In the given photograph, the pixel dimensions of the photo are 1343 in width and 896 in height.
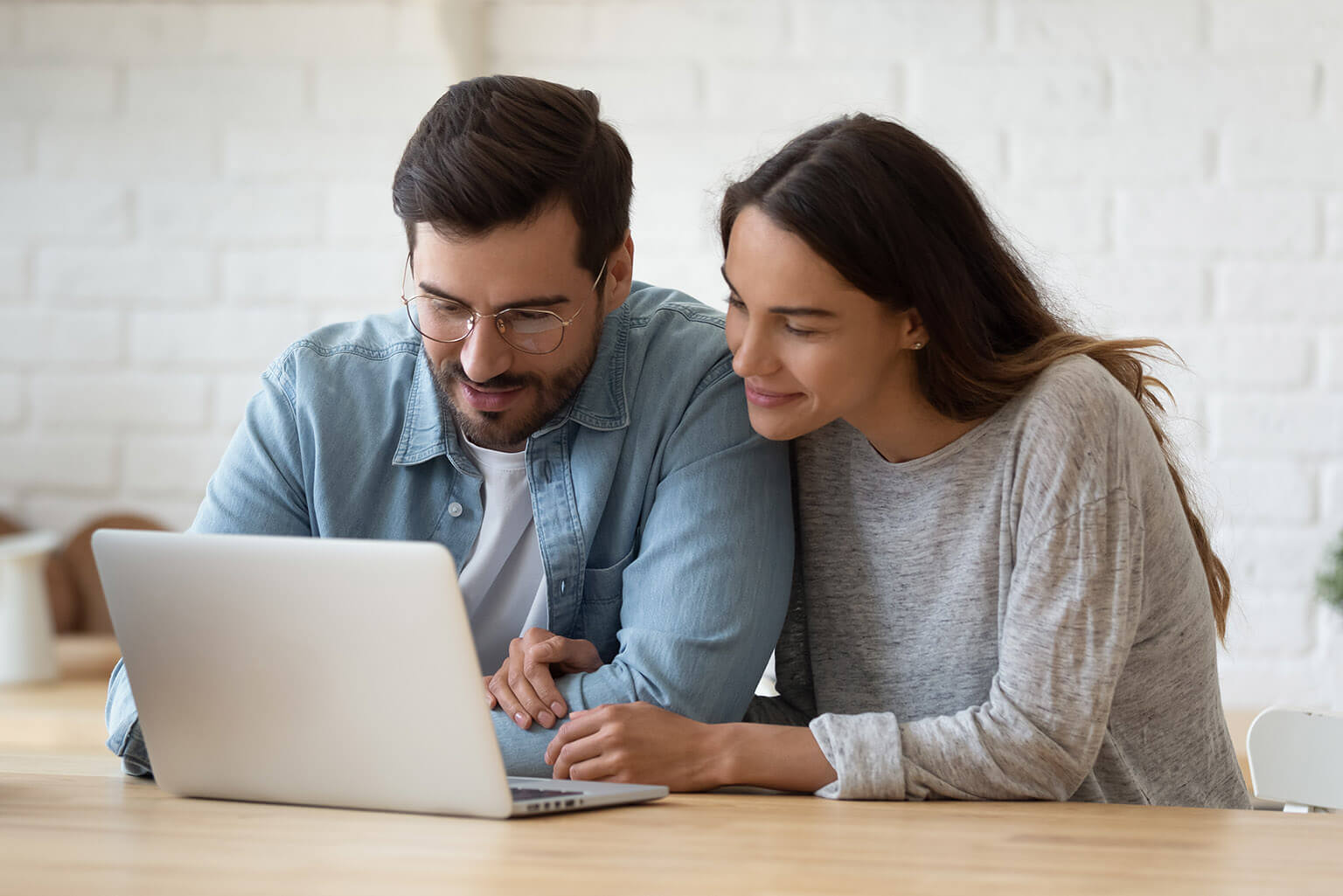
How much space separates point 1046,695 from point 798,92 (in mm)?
1478

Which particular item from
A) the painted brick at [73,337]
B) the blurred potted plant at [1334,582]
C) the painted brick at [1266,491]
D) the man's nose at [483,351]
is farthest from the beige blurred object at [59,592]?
the blurred potted plant at [1334,582]

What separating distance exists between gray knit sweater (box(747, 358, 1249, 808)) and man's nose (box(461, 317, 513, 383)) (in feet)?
1.07

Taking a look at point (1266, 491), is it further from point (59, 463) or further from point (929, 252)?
point (59, 463)

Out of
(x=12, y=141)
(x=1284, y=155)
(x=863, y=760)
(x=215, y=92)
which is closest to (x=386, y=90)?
(x=215, y=92)

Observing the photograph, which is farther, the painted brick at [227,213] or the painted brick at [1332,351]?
the painted brick at [227,213]

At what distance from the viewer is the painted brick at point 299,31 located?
2.48 m

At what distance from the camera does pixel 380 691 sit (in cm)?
97

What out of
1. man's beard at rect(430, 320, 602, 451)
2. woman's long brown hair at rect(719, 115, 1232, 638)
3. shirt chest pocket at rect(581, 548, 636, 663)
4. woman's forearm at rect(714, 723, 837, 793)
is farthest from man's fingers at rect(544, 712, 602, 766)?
woman's long brown hair at rect(719, 115, 1232, 638)

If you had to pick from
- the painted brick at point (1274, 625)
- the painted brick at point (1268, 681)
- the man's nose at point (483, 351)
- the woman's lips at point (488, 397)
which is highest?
the man's nose at point (483, 351)

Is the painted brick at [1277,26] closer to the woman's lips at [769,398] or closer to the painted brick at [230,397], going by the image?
the woman's lips at [769,398]

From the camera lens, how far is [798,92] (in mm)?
2400

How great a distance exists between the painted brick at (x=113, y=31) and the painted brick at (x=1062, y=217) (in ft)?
4.75

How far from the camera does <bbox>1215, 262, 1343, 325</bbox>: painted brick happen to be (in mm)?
2256

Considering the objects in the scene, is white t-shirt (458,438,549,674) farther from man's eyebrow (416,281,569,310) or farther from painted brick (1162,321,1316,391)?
painted brick (1162,321,1316,391)
